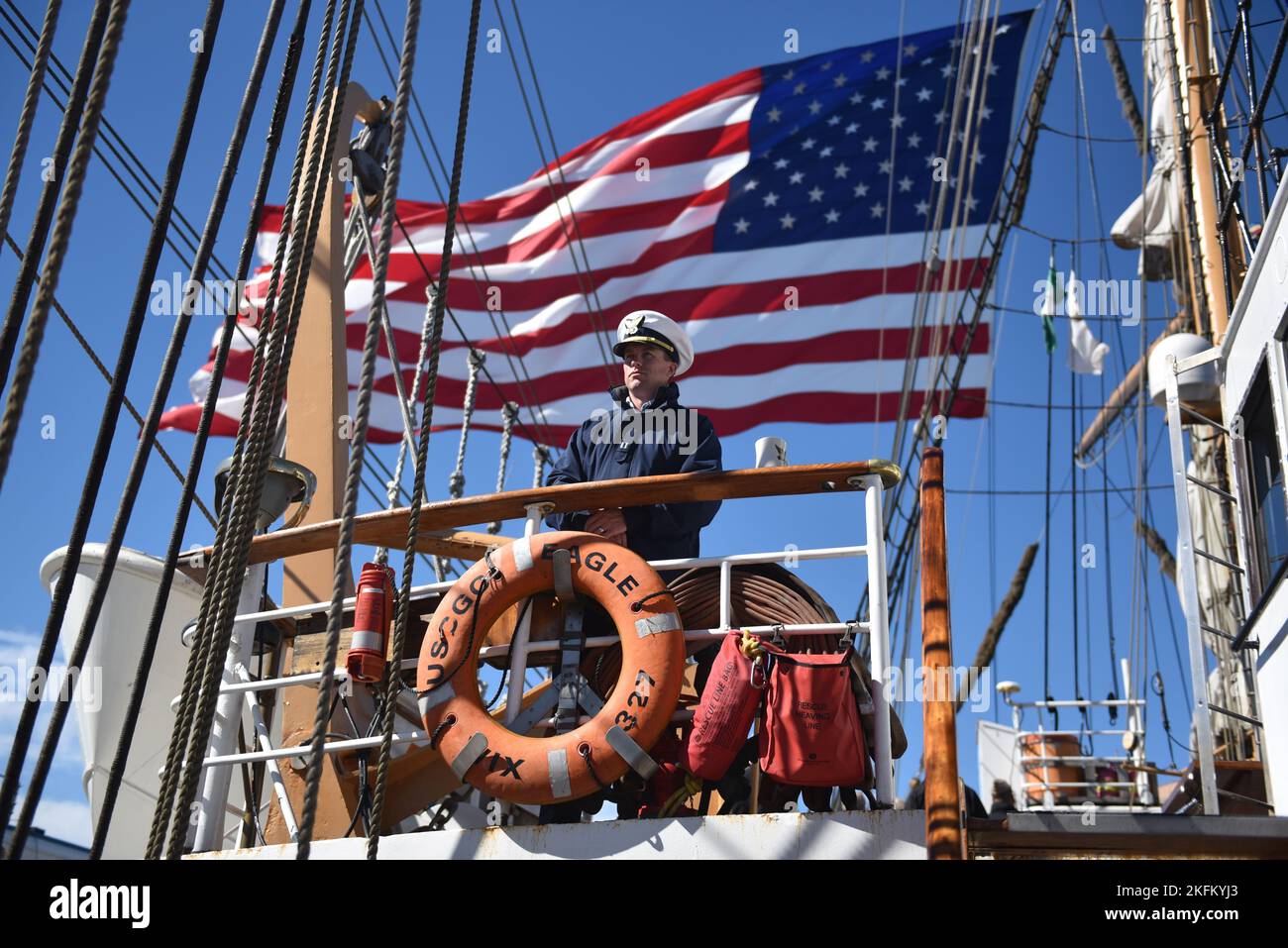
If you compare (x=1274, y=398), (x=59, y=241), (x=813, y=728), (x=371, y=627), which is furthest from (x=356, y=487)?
(x=1274, y=398)

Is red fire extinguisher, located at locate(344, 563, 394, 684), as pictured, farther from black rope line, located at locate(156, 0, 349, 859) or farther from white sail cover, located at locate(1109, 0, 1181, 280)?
white sail cover, located at locate(1109, 0, 1181, 280)

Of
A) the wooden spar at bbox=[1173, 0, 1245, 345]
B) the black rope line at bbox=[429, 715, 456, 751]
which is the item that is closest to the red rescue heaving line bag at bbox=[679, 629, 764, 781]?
the black rope line at bbox=[429, 715, 456, 751]

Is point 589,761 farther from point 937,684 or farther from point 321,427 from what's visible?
point 321,427

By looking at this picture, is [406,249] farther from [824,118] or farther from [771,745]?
[771,745]

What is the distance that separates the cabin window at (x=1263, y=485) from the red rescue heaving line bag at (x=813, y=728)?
271 cm

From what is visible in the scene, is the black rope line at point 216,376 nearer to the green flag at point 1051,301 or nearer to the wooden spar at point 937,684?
the wooden spar at point 937,684

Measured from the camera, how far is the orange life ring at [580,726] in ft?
12.5

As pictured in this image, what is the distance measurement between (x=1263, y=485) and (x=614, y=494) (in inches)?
126

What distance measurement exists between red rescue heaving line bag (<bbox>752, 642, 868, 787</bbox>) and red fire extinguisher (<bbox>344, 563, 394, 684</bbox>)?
1.27 metres

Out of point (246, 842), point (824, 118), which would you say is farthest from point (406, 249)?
point (246, 842)

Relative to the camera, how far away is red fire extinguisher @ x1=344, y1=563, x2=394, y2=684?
13.4 ft

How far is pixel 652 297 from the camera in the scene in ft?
40.5

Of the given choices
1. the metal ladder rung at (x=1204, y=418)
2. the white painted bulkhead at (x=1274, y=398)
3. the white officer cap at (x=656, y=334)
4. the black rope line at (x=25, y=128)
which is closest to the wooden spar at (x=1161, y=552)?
the metal ladder rung at (x=1204, y=418)

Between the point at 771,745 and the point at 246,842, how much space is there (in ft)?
9.55
